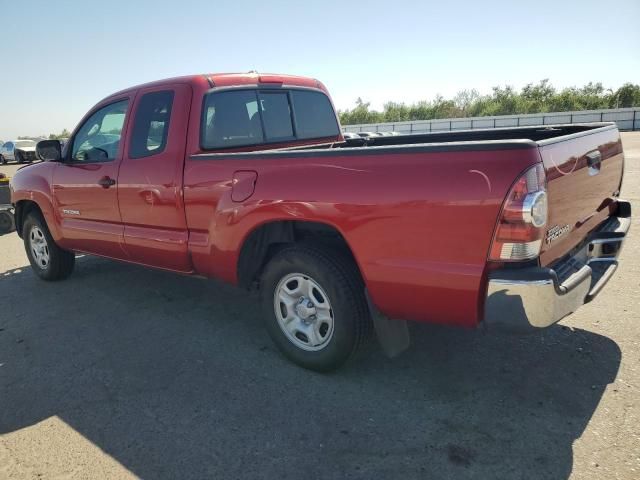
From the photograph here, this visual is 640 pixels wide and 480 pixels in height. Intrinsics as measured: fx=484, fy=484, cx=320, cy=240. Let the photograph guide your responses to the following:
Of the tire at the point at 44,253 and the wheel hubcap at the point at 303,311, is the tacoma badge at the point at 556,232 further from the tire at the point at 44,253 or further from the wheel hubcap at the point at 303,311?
the tire at the point at 44,253

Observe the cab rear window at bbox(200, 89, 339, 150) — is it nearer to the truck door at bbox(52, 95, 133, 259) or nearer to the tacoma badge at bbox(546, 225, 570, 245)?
the truck door at bbox(52, 95, 133, 259)

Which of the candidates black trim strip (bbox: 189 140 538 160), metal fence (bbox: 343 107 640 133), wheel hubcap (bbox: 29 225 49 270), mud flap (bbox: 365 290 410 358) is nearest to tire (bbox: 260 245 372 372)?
mud flap (bbox: 365 290 410 358)

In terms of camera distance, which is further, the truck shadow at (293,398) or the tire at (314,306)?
the tire at (314,306)

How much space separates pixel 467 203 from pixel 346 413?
1.38m

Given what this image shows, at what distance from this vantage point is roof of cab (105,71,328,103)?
380cm

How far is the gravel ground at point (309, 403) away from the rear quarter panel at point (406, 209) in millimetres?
629

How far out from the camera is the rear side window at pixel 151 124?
153 inches

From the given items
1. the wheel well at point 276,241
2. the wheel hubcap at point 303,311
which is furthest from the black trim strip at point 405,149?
the wheel hubcap at point 303,311

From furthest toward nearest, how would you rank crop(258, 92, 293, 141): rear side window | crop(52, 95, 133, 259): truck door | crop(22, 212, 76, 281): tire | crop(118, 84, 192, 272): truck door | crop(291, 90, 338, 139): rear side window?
crop(22, 212, 76, 281): tire < crop(291, 90, 338, 139): rear side window < crop(52, 95, 133, 259): truck door < crop(258, 92, 293, 141): rear side window < crop(118, 84, 192, 272): truck door

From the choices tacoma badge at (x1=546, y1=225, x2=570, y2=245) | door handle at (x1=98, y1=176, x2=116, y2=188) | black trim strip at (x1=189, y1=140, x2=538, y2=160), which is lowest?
tacoma badge at (x1=546, y1=225, x2=570, y2=245)

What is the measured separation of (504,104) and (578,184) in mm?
58523

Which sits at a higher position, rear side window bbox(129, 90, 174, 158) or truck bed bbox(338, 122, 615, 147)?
rear side window bbox(129, 90, 174, 158)

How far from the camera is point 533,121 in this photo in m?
35.8

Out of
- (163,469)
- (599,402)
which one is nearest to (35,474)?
(163,469)
